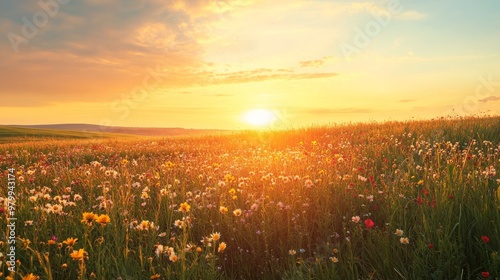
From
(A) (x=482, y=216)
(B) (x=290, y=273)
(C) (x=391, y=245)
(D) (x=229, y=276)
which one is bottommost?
(D) (x=229, y=276)

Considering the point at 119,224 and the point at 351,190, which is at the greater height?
the point at 351,190

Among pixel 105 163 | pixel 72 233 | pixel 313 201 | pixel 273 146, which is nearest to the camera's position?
pixel 72 233

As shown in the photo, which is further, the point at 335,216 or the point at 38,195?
the point at 38,195

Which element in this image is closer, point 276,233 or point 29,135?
point 276,233

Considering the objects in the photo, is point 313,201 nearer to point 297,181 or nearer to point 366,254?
point 297,181

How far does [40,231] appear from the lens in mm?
3834

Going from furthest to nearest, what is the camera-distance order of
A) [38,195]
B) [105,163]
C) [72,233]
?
[105,163] < [38,195] < [72,233]

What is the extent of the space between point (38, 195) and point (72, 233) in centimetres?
139

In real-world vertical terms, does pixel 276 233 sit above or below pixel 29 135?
below

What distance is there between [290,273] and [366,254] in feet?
2.41

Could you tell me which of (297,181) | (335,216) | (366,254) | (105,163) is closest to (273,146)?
(105,163)

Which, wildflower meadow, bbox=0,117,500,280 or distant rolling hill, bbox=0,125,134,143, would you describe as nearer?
wildflower meadow, bbox=0,117,500,280

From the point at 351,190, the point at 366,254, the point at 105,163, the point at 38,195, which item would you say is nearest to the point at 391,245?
the point at 366,254

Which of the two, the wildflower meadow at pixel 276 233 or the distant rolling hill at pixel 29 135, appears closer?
the wildflower meadow at pixel 276 233
